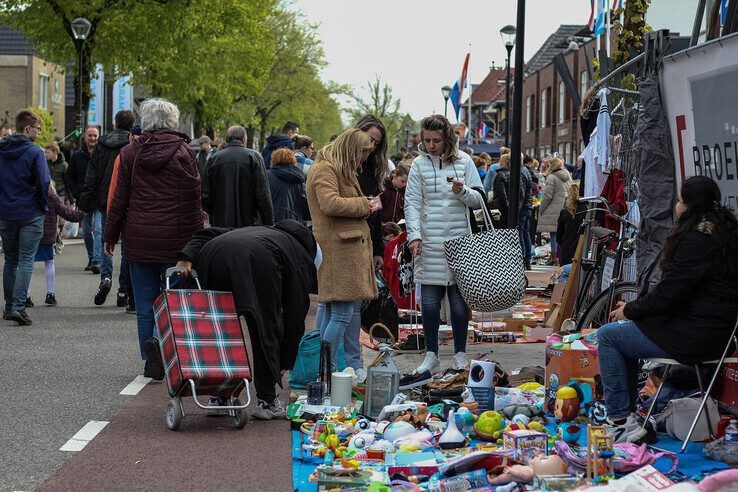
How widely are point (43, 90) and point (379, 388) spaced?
57.9 metres

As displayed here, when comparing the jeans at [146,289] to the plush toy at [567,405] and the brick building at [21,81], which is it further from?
the brick building at [21,81]

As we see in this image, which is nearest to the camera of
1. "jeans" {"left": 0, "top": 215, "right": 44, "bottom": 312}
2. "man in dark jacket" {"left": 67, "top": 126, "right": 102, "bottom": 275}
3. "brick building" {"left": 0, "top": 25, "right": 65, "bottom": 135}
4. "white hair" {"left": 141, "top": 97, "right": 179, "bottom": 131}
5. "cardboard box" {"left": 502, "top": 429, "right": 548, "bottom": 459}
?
"cardboard box" {"left": 502, "top": 429, "right": 548, "bottom": 459}

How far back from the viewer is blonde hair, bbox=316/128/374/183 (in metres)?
8.13

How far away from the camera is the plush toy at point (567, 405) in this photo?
7.16m

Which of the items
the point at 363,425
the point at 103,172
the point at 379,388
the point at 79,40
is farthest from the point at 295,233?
the point at 79,40

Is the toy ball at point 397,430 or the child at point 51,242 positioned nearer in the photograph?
the toy ball at point 397,430

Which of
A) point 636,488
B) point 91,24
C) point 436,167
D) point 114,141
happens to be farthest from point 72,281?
point 91,24

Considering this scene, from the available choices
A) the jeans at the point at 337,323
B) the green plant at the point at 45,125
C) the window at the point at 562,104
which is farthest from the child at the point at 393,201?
the window at the point at 562,104

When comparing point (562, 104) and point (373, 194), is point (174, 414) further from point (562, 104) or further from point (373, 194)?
point (562, 104)

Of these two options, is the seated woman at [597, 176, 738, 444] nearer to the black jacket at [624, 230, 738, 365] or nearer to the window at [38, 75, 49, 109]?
the black jacket at [624, 230, 738, 365]

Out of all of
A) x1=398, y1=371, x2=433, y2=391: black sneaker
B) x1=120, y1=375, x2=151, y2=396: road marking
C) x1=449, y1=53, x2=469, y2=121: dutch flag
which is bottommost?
x1=120, y1=375, x2=151, y2=396: road marking

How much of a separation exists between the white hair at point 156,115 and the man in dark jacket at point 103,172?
3.85 m

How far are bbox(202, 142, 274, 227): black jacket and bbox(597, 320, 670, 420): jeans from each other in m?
5.01

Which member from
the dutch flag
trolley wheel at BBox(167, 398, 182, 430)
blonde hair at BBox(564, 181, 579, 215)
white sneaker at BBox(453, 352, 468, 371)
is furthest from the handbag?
the dutch flag
